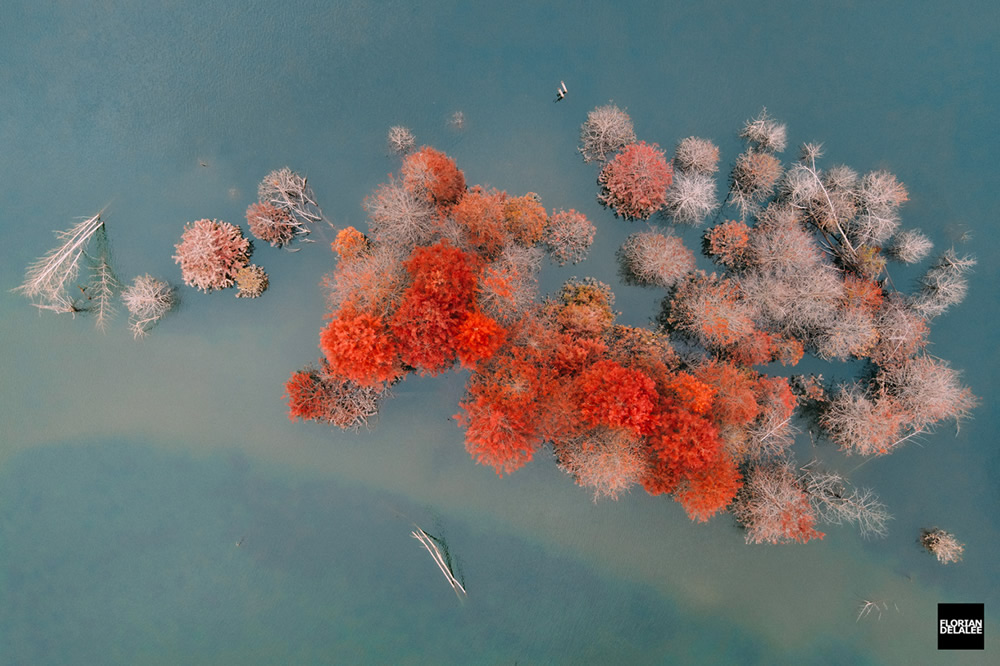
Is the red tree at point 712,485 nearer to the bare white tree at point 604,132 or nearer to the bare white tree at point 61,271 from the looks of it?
the bare white tree at point 604,132

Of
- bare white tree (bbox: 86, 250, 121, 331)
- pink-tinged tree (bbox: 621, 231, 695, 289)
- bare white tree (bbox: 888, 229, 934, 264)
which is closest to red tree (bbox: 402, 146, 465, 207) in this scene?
pink-tinged tree (bbox: 621, 231, 695, 289)

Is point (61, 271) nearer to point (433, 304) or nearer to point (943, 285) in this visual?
point (433, 304)

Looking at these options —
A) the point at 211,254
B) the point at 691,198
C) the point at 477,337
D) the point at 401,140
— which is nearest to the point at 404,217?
the point at 401,140

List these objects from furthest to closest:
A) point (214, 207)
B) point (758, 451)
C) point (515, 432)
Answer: point (214, 207) → point (758, 451) → point (515, 432)

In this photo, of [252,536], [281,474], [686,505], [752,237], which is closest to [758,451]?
[686,505]

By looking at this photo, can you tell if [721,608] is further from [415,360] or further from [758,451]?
[415,360]
